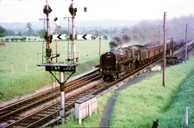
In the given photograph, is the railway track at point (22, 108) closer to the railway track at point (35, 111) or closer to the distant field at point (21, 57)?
the railway track at point (35, 111)

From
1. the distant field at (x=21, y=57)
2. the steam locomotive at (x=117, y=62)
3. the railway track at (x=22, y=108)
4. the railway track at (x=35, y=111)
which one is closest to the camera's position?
the railway track at (x=35, y=111)

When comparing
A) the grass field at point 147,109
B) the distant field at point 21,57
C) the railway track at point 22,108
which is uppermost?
the distant field at point 21,57

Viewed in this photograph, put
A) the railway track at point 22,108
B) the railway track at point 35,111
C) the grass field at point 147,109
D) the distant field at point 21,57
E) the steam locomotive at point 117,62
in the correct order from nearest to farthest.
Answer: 1. the grass field at point 147,109
2. the railway track at point 35,111
3. the railway track at point 22,108
4. the steam locomotive at point 117,62
5. the distant field at point 21,57

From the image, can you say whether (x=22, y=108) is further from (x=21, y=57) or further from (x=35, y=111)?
(x=21, y=57)

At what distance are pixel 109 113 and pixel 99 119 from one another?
1.12 m

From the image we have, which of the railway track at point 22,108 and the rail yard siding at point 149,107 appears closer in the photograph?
the rail yard siding at point 149,107

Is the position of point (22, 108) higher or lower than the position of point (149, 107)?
lower

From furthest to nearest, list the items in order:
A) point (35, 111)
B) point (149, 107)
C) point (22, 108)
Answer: point (22, 108) → point (35, 111) → point (149, 107)

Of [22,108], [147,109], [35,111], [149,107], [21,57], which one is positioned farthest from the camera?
[21,57]

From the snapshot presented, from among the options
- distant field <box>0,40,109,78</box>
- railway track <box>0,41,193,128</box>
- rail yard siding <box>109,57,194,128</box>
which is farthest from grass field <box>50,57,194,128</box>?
distant field <box>0,40,109,78</box>

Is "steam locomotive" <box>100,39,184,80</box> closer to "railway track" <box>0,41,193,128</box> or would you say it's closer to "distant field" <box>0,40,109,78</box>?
"railway track" <box>0,41,193,128</box>

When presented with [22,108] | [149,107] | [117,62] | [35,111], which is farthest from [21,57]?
[149,107]

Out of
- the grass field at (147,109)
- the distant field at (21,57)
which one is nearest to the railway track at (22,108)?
the grass field at (147,109)

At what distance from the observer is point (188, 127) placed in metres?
8.66
